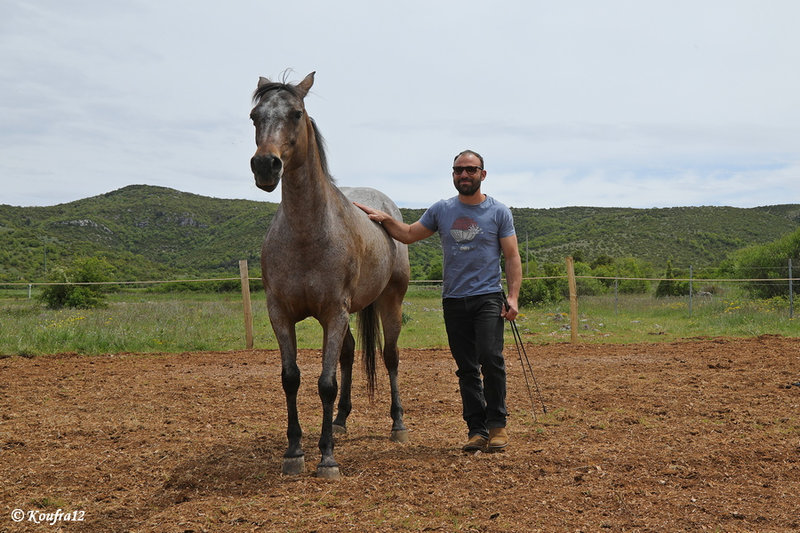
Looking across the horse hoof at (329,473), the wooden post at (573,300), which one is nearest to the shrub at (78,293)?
the wooden post at (573,300)

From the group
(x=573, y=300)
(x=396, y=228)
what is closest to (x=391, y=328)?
(x=396, y=228)

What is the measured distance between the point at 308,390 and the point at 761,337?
10520mm

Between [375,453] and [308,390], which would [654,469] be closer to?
[375,453]

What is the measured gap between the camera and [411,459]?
4168mm

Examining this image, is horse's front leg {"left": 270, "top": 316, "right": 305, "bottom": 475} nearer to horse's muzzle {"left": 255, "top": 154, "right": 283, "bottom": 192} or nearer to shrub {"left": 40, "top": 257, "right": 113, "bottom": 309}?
horse's muzzle {"left": 255, "top": 154, "right": 283, "bottom": 192}

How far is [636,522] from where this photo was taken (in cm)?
294

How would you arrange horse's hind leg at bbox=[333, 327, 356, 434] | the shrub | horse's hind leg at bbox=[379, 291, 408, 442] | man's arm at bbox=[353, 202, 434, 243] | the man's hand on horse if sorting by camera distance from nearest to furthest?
man's arm at bbox=[353, 202, 434, 243]
the man's hand on horse
horse's hind leg at bbox=[333, 327, 356, 434]
horse's hind leg at bbox=[379, 291, 408, 442]
the shrub

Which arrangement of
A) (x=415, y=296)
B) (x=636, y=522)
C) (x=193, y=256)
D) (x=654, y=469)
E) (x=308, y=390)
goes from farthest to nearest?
1. (x=193, y=256)
2. (x=415, y=296)
3. (x=308, y=390)
4. (x=654, y=469)
5. (x=636, y=522)

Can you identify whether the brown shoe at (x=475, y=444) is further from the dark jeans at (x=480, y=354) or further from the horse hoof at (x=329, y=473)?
the horse hoof at (x=329, y=473)

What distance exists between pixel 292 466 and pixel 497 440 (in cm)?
153

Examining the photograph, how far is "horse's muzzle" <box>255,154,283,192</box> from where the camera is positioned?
11.1 ft

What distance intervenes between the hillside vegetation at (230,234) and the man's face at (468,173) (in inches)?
1213

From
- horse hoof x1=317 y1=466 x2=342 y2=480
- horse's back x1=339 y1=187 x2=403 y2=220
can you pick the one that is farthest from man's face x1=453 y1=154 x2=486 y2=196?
horse hoof x1=317 y1=466 x2=342 y2=480

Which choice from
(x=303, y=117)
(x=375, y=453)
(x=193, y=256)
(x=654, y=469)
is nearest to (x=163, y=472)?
(x=375, y=453)
